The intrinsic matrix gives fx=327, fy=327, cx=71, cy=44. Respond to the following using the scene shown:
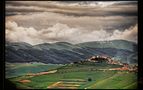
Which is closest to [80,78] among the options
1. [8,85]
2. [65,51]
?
[65,51]

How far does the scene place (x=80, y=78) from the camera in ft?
13.1

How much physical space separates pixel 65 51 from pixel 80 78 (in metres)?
0.38

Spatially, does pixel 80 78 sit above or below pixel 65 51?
below

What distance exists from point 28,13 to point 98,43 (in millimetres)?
939

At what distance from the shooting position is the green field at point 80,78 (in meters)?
3.97

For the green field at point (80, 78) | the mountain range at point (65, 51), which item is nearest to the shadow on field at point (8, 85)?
the green field at point (80, 78)

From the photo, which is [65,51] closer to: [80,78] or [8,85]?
[80,78]

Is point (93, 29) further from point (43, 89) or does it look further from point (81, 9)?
point (43, 89)

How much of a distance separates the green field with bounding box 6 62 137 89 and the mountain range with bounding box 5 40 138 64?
0.11 m

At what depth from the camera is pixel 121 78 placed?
397 cm

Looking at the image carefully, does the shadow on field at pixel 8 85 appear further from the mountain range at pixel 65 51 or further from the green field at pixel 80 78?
the mountain range at pixel 65 51

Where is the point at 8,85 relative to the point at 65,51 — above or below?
below
